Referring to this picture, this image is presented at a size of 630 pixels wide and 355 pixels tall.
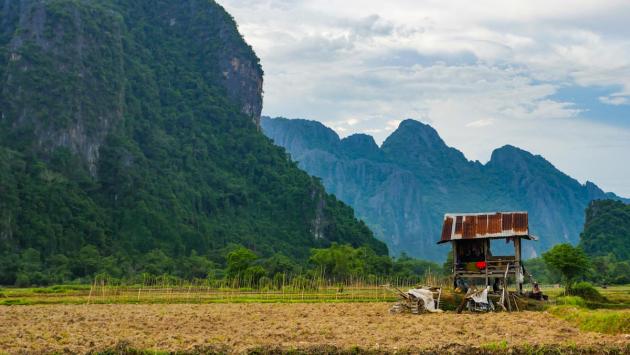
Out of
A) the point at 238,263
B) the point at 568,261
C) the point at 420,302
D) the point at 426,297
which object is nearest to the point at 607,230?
the point at 238,263

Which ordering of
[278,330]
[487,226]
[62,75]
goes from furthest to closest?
1. [62,75]
2. [487,226]
3. [278,330]

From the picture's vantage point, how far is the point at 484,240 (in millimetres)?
34688

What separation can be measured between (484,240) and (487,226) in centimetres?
73

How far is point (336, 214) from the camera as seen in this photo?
416 ft

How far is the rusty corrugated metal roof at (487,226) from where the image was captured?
3381cm

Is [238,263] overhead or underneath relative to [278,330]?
overhead

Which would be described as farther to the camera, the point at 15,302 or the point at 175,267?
the point at 175,267

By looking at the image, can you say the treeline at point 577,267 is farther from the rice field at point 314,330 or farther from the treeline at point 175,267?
the treeline at point 175,267

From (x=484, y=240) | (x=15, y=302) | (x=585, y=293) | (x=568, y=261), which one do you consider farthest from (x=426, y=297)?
(x=15, y=302)

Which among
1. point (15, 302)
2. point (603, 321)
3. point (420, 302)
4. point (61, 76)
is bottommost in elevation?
point (15, 302)

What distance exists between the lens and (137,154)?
10950 centimetres

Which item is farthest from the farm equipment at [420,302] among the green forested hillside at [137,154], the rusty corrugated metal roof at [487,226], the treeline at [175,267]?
the green forested hillside at [137,154]

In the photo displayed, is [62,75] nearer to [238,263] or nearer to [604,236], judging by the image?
[238,263]

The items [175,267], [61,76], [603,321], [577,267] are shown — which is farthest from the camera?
[61,76]
